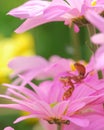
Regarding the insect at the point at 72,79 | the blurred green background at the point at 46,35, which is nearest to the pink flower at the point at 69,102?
the insect at the point at 72,79

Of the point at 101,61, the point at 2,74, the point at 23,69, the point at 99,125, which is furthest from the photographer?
the point at 2,74

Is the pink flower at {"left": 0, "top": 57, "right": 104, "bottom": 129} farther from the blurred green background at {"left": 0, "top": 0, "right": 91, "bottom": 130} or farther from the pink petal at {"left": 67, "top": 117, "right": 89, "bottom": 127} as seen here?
the blurred green background at {"left": 0, "top": 0, "right": 91, "bottom": 130}

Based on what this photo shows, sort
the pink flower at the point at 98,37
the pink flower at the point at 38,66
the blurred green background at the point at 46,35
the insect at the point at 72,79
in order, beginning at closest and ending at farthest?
1. the pink flower at the point at 98,37
2. the insect at the point at 72,79
3. the pink flower at the point at 38,66
4. the blurred green background at the point at 46,35

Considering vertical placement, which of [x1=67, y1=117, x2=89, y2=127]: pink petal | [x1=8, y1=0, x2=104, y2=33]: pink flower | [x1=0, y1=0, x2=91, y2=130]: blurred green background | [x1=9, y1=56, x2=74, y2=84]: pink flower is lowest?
[x1=0, y1=0, x2=91, y2=130]: blurred green background

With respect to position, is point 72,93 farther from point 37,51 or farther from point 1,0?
point 1,0

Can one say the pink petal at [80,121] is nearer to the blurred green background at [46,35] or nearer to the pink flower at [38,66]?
the pink flower at [38,66]

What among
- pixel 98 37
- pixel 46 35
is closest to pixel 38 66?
pixel 98 37

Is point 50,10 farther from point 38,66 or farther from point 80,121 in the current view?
point 38,66

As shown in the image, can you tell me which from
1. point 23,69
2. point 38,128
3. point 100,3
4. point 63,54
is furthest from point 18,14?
point 63,54

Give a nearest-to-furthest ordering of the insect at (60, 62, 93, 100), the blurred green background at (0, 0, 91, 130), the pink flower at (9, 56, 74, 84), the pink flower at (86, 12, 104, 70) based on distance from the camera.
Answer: the pink flower at (86, 12, 104, 70) → the insect at (60, 62, 93, 100) → the pink flower at (9, 56, 74, 84) → the blurred green background at (0, 0, 91, 130)

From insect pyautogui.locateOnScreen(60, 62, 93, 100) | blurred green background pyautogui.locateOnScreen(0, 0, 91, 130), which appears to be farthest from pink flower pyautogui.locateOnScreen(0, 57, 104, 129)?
blurred green background pyautogui.locateOnScreen(0, 0, 91, 130)

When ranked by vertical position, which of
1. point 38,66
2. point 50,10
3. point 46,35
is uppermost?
point 50,10
